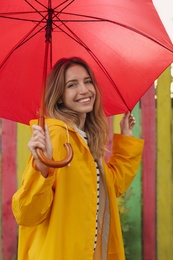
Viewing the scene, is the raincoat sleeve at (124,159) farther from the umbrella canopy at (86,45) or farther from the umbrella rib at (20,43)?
the umbrella rib at (20,43)

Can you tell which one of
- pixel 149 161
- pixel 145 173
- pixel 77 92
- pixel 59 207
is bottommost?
pixel 59 207

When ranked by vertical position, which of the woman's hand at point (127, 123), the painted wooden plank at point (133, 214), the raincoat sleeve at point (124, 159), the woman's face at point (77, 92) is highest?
the woman's face at point (77, 92)

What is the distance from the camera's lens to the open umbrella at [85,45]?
2.94m

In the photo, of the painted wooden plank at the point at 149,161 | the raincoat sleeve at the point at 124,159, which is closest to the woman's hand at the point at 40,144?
the raincoat sleeve at the point at 124,159

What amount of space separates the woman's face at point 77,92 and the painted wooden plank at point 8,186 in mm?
1612

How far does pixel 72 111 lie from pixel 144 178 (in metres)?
1.77

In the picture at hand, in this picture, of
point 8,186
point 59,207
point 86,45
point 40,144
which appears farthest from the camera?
point 8,186

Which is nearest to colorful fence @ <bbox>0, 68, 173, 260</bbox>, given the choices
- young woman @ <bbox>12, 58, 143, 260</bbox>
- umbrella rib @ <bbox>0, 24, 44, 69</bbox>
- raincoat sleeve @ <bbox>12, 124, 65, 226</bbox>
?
young woman @ <bbox>12, 58, 143, 260</bbox>

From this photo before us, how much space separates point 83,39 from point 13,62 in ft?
1.43

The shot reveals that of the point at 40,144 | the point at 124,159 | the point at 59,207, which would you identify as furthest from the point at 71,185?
the point at 124,159

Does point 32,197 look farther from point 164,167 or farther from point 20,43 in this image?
point 164,167

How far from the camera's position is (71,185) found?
2.89 meters

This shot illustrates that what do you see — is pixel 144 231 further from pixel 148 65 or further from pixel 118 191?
pixel 148 65

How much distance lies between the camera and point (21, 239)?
3014 mm
